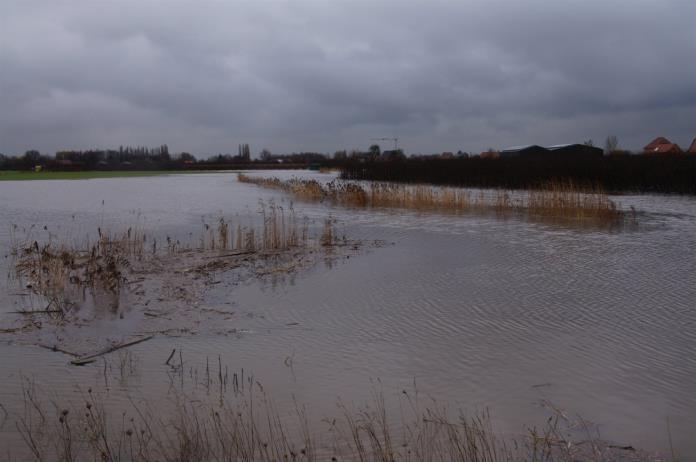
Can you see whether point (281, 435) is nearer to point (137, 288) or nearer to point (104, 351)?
point (104, 351)

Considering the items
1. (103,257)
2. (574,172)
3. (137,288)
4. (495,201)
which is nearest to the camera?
(137,288)

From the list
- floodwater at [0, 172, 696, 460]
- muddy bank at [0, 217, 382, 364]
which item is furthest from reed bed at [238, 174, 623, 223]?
muddy bank at [0, 217, 382, 364]

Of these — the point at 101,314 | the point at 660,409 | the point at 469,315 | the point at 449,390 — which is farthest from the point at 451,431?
the point at 101,314

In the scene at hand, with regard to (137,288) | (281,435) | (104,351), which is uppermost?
(137,288)

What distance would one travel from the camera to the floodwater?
15.8 ft

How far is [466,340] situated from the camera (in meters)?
6.40

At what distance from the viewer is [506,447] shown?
4.00 metres

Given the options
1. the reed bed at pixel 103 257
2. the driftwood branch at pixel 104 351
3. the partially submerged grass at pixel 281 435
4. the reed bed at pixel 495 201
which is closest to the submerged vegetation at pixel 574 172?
the reed bed at pixel 495 201

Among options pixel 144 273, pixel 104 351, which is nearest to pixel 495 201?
pixel 144 273

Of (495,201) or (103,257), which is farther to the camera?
(495,201)

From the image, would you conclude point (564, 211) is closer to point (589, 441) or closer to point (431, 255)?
point (431, 255)

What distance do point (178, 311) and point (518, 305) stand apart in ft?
14.5

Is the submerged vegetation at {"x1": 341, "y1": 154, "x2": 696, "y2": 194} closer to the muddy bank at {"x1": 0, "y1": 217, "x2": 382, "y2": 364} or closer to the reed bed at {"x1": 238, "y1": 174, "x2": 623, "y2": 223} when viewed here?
the reed bed at {"x1": 238, "y1": 174, "x2": 623, "y2": 223}

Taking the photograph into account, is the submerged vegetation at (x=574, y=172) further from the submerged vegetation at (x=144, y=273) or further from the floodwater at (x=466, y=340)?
the submerged vegetation at (x=144, y=273)
